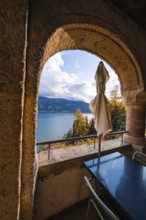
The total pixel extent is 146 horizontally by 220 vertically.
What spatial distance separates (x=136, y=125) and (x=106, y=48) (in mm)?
2168

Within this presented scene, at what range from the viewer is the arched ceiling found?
83.0 inches

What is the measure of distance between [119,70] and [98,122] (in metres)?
1.84

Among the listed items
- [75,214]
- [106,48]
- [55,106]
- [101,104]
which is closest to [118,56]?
[106,48]

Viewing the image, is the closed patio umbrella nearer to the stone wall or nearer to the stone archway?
the stone archway

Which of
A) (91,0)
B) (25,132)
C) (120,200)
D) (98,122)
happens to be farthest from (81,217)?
(91,0)

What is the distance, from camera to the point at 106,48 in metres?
2.71

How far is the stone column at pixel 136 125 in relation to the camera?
10.2ft

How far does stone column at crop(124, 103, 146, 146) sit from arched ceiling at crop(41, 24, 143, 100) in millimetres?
440

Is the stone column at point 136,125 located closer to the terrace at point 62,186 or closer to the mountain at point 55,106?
the terrace at point 62,186

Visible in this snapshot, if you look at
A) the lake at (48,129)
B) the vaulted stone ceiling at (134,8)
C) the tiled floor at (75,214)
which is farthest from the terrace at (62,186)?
the lake at (48,129)

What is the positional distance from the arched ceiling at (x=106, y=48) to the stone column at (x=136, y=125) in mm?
440

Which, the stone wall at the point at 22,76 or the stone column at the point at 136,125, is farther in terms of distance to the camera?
the stone column at the point at 136,125

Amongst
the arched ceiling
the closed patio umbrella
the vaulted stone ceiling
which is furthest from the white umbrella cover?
the vaulted stone ceiling

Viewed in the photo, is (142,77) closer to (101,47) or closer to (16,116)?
(101,47)
